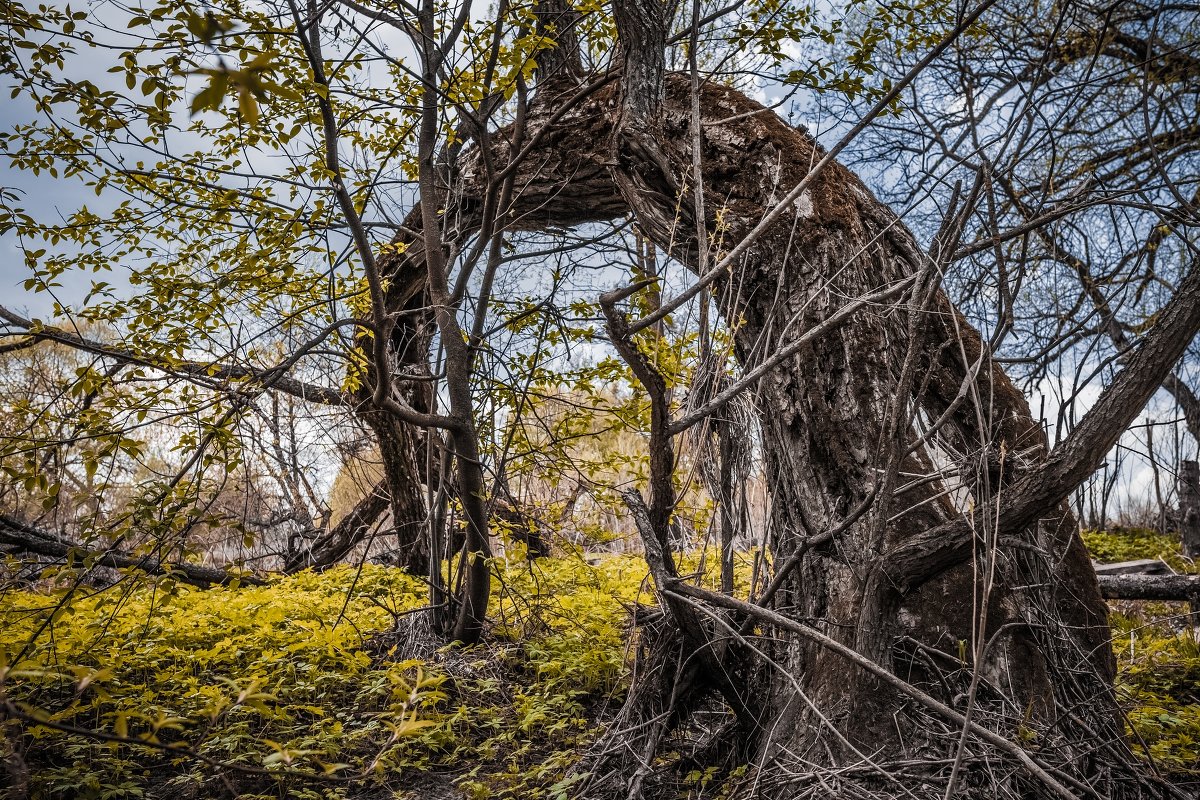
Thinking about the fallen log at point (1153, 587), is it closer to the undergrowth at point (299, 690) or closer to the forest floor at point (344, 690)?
the forest floor at point (344, 690)

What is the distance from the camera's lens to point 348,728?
11.8ft

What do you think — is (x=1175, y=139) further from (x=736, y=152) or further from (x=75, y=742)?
(x=75, y=742)

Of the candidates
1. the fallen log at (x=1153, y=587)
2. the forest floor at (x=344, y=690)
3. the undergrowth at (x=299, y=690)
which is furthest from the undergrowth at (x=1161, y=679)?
the undergrowth at (x=299, y=690)

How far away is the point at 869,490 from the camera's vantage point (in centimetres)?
233

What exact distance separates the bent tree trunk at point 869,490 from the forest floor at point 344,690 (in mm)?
500

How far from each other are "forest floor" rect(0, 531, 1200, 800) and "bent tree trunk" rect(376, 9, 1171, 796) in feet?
1.64

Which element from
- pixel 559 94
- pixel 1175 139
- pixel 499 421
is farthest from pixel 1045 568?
→ pixel 1175 139

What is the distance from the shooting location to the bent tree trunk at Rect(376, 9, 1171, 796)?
2.14 meters

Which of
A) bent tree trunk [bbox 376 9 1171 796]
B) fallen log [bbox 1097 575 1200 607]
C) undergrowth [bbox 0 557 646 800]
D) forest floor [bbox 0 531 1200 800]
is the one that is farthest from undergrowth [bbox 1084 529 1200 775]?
undergrowth [bbox 0 557 646 800]

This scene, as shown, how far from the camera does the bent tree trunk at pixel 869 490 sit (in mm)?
2141

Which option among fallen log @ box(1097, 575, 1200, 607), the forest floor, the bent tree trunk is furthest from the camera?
fallen log @ box(1097, 575, 1200, 607)

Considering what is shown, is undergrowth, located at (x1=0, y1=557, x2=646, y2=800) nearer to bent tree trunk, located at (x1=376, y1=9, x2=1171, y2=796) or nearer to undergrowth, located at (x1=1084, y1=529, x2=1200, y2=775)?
bent tree trunk, located at (x1=376, y1=9, x2=1171, y2=796)

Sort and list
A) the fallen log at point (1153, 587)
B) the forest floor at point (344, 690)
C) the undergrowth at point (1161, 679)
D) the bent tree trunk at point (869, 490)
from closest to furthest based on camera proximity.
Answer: the bent tree trunk at point (869, 490) < the undergrowth at point (1161, 679) < the forest floor at point (344, 690) < the fallen log at point (1153, 587)

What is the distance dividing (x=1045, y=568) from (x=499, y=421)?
10.2 ft
